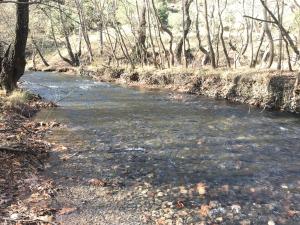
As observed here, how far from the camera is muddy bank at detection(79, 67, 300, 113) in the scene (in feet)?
59.5

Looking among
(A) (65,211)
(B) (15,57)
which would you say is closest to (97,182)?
(A) (65,211)

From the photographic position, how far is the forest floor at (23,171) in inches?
297

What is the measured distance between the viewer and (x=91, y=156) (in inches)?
441

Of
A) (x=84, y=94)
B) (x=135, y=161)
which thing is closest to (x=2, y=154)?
(x=135, y=161)

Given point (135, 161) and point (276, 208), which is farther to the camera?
point (135, 161)

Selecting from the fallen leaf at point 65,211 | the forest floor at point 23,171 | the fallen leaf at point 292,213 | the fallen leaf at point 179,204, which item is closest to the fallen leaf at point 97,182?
the forest floor at point 23,171

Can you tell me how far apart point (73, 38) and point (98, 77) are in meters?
24.9

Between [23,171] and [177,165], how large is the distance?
11.4 feet

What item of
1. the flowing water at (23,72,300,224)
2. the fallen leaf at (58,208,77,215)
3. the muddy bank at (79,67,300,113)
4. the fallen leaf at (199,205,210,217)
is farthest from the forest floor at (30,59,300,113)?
the fallen leaf at (58,208,77,215)

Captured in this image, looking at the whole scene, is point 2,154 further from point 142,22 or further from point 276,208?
point 142,22

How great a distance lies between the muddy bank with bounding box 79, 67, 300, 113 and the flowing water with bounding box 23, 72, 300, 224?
3.46 ft

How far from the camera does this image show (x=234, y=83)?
21891 millimetres

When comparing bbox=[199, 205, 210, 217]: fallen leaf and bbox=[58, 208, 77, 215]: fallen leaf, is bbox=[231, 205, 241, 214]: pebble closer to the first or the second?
bbox=[199, 205, 210, 217]: fallen leaf

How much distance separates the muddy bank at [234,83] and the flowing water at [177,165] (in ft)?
3.46
